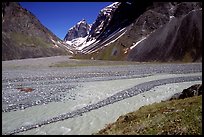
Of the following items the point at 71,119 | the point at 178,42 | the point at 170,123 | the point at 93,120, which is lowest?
the point at 93,120

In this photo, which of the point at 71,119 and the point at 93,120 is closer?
the point at 93,120

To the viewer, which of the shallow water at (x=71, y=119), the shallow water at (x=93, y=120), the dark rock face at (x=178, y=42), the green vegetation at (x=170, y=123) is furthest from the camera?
the dark rock face at (x=178, y=42)

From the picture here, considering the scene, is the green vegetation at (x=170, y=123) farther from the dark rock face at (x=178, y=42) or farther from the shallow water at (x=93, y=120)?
the dark rock face at (x=178, y=42)

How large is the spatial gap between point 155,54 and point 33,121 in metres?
91.7

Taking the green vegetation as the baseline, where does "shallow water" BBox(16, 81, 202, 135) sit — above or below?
below

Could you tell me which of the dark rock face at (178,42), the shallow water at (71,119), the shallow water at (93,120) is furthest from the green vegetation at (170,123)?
the dark rock face at (178,42)

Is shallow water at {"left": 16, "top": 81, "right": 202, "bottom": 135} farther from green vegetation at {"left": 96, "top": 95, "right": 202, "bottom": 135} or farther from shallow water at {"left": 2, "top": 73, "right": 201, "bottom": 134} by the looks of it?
green vegetation at {"left": 96, "top": 95, "right": 202, "bottom": 135}

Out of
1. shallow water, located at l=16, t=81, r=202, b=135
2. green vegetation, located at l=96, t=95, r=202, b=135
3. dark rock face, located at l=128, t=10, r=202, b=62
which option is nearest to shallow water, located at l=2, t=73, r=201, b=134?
shallow water, located at l=16, t=81, r=202, b=135

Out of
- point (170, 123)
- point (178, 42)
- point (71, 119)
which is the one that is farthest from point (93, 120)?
point (178, 42)

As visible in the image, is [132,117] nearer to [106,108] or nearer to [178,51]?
[106,108]

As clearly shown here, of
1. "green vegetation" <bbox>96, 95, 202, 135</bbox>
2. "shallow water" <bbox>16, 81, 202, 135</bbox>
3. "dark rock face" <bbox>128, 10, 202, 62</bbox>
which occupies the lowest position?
"shallow water" <bbox>16, 81, 202, 135</bbox>

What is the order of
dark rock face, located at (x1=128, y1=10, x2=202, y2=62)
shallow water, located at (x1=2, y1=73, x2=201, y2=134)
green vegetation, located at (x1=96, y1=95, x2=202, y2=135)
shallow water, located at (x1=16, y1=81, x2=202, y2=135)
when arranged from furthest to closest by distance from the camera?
dark rock face, located at (x1=128, y1=10, x2=202, y2=62) < shallow water, located at (x1=2, y1=73, x2=201, y2=134) < shallow water, located at (x1=16, y1=81, x2=202, y2=135) < green vegetation, located at (x1=96, y1=95, x2=202, y2=135)

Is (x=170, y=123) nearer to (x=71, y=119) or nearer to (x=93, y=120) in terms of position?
(x=93, y=120)

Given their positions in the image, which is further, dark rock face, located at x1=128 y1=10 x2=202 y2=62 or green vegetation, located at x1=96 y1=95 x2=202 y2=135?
dark rock face, located at x1=128 y1=10 x2=202 y2=62
